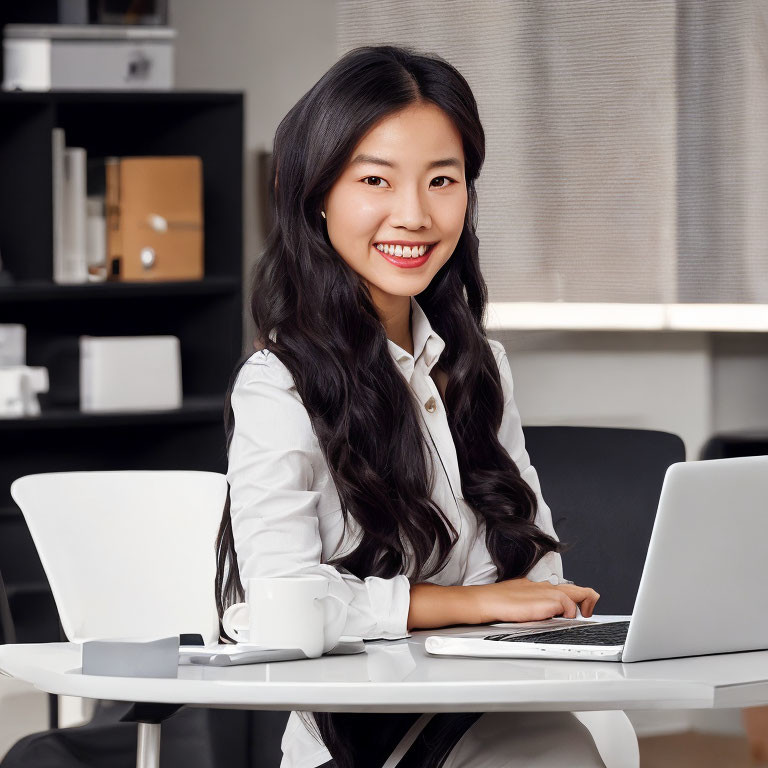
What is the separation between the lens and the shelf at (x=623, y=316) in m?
3.10

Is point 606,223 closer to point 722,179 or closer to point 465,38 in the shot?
point 722,179

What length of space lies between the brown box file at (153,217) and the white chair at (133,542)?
1673 millimetres

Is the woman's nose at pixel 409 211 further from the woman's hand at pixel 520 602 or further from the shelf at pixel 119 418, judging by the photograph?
the shelf at pixel 119 418

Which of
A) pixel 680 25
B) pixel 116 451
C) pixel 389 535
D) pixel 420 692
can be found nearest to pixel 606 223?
pixel 680 25

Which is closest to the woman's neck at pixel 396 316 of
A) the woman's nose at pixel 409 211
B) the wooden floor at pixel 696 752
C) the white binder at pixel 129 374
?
the woman's nose at pixel 409 211

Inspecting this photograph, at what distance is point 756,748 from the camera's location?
9.74 ft

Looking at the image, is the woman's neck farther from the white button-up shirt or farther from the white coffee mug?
the white coffee mug

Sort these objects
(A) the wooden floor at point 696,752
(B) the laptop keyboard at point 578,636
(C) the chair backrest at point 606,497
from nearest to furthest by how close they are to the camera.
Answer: (B) the laptop keyboard at point 578,636 → (C) the chair backrest at point 606,497 → (A) the wooden floor at point 696,752

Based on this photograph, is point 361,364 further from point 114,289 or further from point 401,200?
point 114,289

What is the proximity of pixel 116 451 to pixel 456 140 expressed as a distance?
2.29 m

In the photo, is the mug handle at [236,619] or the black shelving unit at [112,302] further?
the black shelving unit at [112,302]

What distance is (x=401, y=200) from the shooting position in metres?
1.52

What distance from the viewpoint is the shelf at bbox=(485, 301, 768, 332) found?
3096mm

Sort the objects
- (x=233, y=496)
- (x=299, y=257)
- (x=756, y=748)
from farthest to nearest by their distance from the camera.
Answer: (x=756, y=748)
(x=299, y=257)
(x=233, y=496)
